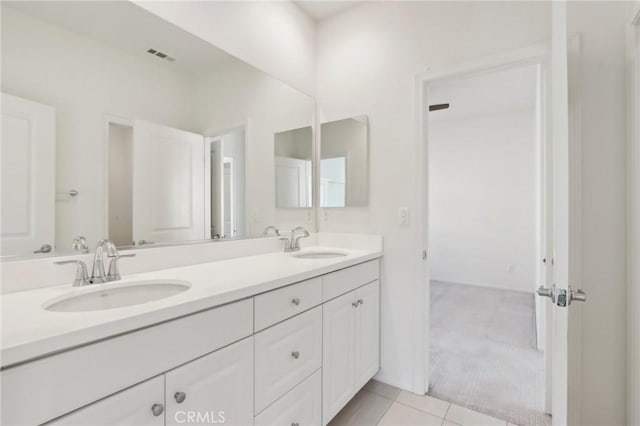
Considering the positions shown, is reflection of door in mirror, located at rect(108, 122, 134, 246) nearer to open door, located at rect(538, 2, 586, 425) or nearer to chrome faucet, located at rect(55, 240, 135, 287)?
chrome faucet, located at rect(55, 240, 135, 287)

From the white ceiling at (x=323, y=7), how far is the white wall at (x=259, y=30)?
0.15 feet

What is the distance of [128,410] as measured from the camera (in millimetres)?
731

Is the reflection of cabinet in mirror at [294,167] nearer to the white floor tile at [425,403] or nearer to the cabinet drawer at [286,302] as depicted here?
the cabinet drawer at [286,302]

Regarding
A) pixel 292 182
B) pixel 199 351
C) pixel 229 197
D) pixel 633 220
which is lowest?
pixel 199 351

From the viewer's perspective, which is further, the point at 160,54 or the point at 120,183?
the point at 160,54

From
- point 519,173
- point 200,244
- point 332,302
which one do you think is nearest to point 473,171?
point 519,173

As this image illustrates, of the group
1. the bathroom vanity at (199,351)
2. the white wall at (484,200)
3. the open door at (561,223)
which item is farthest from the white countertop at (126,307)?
the white wall at (484,200)

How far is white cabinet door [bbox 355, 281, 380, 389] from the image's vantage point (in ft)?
5.62

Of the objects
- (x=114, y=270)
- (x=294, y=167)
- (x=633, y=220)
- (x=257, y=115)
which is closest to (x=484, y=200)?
Answer: (x=633, y=220)

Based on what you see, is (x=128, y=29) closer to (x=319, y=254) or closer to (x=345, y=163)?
(x=345, y=163)

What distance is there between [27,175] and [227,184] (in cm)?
86

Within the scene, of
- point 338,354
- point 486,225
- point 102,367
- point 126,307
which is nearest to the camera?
point 102,367

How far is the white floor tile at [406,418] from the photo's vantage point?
5.23ft

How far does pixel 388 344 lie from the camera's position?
196 centimetres
